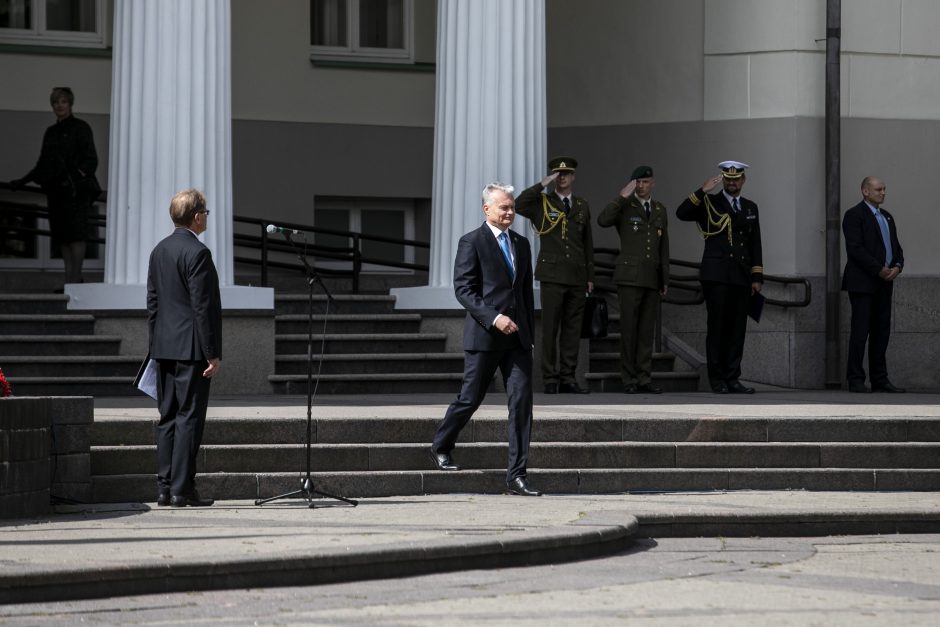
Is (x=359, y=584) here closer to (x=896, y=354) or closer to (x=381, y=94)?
(x=896, y=354)

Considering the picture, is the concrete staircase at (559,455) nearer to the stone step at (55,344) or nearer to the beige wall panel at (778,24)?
the stone step at (55,344)

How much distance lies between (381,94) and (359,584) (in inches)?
549

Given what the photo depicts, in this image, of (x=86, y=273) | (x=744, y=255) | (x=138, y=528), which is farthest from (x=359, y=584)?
(x=86, y=273)

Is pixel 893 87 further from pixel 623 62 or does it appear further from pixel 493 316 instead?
pixel 493 316

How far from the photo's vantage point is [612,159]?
2128 centimetres

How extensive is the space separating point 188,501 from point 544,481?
254 cm

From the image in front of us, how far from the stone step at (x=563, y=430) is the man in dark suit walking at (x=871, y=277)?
4874 millimetres

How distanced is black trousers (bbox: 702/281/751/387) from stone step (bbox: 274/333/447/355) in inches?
101

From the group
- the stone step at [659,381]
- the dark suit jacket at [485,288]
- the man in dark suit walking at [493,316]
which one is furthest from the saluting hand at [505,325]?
the stone step at [659,381]

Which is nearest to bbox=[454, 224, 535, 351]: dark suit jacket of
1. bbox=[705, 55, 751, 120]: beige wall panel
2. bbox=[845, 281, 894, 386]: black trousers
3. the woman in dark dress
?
the woman in dark dress

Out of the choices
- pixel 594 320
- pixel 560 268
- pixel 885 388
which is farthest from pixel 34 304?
pixel 885 388

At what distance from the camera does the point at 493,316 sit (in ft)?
40.3

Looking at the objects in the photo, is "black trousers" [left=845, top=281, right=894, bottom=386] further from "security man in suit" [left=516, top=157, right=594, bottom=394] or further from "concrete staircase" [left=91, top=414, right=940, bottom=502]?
"concrete staircase" [left=91, top=414, right=940, bottom=502]

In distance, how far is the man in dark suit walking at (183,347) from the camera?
11.5 m
